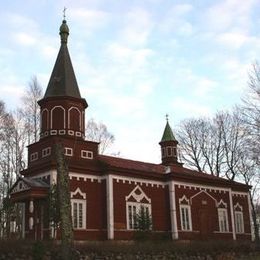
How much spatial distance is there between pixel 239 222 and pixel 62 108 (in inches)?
734

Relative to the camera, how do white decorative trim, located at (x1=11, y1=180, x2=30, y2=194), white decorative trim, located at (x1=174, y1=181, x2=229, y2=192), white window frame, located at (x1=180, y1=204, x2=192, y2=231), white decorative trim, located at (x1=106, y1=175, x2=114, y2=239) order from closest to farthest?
white decorative trim, located at (x1=11, y1=180, x2=30, y2=194)
white decorative trim, located at (x1=106, y1=175, x2=114, y2=239)
white window frame, located at (x1=180, y1=204, x2=192, y2=231)
white decorative trim, located at (x1=174, y1=181, x2=229, y2=192)

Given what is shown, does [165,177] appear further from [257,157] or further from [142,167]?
[257,157]

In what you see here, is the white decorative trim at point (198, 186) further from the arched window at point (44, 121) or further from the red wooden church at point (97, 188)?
the arched window at point (44, 121)

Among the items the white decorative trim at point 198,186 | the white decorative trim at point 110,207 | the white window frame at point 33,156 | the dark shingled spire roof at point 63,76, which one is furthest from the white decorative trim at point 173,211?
the white window frame at point 33,156

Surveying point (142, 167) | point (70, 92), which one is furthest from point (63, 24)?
point (142, 167)

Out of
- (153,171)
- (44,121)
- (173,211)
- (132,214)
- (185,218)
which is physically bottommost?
(185,218)

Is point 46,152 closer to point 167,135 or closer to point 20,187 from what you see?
point 20,187

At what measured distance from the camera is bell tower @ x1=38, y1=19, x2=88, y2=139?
1284 inches

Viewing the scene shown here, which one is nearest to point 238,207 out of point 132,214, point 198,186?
point 198,186

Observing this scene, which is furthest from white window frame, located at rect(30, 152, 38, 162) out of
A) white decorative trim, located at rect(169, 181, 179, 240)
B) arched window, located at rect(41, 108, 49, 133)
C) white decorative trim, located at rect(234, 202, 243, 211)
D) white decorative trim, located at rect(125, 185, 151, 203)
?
white decorative trim, located at rect(234, 202, 243, 211)

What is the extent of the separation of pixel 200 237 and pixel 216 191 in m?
4.39

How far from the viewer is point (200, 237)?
36.3 m

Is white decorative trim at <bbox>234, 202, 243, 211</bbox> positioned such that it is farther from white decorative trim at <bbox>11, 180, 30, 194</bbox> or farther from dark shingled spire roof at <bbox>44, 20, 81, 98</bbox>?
white decorative trim at <bbox>11, 180, 30, 194</bbox>

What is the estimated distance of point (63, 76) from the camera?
34188 millimetres
